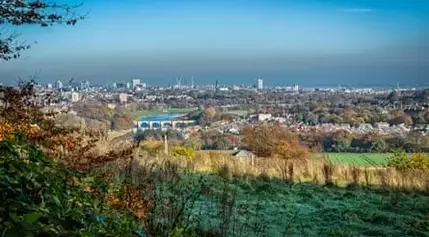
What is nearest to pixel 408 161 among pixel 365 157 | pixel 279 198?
pixel 365 157

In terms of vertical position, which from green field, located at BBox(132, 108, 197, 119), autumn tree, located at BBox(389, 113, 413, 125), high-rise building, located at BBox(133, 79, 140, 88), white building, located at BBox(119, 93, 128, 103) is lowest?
autumn tree, located at BBox(389, 113, 413, 125)

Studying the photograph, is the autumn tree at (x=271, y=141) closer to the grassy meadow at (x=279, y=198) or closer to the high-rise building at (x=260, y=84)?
the grassy meadow at (x=279, y=198)

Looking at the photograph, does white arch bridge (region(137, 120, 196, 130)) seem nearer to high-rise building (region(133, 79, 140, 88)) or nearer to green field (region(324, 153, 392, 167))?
Answer: high-rise building (region(133, 79, 140, 88))

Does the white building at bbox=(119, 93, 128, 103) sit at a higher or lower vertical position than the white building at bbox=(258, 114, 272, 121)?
higher

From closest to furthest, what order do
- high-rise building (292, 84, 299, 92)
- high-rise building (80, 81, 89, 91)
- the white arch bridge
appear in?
1. high-rise building (80, 81, 89, 91)
2. the white arch bridge
3. high-rise building (292, 84, 299, 92)

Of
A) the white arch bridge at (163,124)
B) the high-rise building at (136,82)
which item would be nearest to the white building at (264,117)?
the white arch bridge at (163,124)

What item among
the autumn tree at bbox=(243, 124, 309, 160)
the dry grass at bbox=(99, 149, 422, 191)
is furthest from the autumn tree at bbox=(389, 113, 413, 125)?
the dry grass at bbox=(99, 149, 422, 191)

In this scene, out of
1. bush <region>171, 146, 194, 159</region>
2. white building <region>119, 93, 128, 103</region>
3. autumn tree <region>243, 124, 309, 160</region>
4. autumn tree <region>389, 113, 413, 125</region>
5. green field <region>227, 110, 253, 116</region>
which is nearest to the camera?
bush <region>171, 146, 194, 159</region>

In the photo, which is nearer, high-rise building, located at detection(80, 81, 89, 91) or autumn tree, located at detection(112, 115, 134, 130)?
high-rise building, located at detection(80, 81, 89, 91)
